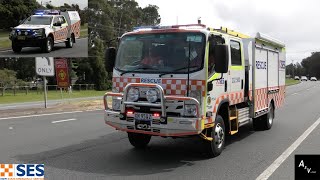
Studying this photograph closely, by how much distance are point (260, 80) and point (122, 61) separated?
15.5 ft

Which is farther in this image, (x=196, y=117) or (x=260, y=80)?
(x=260, y=80)

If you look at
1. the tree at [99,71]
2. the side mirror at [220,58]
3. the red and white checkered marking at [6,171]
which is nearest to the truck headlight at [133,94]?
the side mirror at [220,58]

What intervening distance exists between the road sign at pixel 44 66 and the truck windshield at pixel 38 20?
2069 mm

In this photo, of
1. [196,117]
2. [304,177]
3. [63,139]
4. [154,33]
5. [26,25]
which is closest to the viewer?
[304,177]

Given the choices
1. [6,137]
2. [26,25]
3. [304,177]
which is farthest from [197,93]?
[26,25]

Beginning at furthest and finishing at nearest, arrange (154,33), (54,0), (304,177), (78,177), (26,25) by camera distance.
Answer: (54,0) → (26,25) → (154,33) → (78,177) → (304,177)

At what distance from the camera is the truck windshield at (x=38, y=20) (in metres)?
24.2

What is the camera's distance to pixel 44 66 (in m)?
24.0

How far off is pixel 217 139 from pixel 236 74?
183cm

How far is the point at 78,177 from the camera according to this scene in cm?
713

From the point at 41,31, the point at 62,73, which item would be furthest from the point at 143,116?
the point at 62,73

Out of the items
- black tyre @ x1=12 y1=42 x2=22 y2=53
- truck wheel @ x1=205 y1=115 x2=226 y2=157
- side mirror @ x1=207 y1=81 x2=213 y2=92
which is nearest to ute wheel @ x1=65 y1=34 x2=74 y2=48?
black tyre @ x1=12 y1=42 x2=22 y2=53

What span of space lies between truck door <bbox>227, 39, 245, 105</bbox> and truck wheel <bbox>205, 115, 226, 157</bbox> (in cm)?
83

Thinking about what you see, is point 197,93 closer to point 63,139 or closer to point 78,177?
point 78,177
